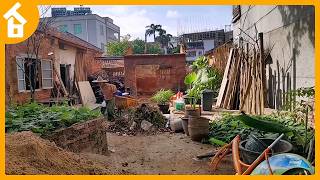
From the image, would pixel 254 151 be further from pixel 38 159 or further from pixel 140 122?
pixel 140 122

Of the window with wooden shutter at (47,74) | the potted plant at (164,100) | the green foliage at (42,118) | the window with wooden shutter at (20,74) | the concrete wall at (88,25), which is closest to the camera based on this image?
the green foliage at (42,118)

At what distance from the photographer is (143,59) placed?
619 inches

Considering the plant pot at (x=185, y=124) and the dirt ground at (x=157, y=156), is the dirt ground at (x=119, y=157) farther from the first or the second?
the plant pot at (x=185, y=124)

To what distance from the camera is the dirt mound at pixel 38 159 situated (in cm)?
318

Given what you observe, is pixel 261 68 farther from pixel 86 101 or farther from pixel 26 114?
pixel 86 101

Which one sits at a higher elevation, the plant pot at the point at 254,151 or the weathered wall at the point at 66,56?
the weathered wall at the point at 66,56

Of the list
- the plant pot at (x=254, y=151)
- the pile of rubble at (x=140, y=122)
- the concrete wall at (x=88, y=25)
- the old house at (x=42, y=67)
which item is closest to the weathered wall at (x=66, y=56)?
the old house at (x=42, y=67)

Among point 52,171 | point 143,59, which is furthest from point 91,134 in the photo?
point 143,59

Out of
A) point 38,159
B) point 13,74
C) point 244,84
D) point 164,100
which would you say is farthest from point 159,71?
point 38,159

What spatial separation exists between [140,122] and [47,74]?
5562 mm

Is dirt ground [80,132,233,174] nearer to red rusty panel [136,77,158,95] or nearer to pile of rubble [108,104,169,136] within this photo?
pile of rubble [108,104,169,136]

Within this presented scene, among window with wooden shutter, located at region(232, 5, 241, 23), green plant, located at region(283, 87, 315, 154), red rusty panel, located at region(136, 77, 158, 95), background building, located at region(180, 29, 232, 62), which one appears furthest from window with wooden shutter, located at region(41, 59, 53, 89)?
background building, located at region(180, 29, 232, 62)

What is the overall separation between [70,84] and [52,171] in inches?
449

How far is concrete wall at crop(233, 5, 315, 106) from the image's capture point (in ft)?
16.9
